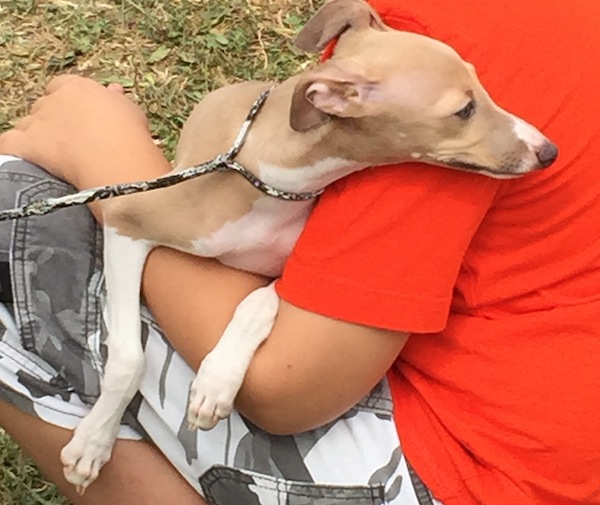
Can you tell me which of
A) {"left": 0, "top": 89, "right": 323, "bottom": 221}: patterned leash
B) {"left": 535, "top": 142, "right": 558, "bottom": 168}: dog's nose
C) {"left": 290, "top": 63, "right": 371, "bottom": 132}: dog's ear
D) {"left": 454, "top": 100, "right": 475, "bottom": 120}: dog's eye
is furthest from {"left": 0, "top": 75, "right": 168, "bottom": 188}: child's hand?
{"left": 535, "top": 142, "right": 558, "bottom": 168}: dog's nose

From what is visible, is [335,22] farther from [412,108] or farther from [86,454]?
[86,454]

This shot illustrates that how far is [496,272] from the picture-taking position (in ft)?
4.75

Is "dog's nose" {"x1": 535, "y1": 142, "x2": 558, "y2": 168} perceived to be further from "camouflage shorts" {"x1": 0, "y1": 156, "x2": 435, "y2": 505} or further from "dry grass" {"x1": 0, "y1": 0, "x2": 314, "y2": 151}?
"dry grass" {"x1": 0, "y1": 0, "x2": 314, "y2": 151}

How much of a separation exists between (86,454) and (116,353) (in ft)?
0.55

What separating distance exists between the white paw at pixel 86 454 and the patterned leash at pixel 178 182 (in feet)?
1.13

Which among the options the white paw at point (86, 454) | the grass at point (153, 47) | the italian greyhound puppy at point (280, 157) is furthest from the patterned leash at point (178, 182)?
the grass at point (153, 47)

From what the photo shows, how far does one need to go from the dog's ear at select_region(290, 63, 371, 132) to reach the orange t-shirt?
0.09 metres

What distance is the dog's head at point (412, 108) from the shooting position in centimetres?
139

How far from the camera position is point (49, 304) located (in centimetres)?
167

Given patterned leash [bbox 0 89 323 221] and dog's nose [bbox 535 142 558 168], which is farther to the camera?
patterned leash [bbox 0 89 323 221]

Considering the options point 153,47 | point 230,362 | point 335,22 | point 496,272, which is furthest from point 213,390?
point 153,47

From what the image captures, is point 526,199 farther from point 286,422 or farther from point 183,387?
point 183,387

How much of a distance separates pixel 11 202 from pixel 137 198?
234 mm

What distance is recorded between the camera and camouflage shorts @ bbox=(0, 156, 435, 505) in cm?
152
